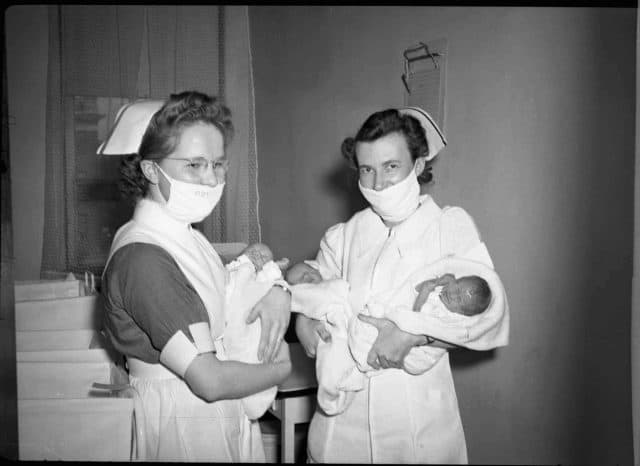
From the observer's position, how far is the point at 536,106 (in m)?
1.29

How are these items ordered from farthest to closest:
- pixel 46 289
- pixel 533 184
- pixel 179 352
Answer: pixel 46 289
pixel 533 184
pixel 179 352

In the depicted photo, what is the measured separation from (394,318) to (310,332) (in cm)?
17

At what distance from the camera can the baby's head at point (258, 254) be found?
1320 mm

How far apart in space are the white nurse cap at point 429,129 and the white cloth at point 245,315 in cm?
40

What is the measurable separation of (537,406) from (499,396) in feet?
0.26

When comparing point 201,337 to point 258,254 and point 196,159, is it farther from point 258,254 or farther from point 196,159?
point 196,159

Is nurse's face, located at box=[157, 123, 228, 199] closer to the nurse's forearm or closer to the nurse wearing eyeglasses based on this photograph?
the nurse wearing eyeglasses

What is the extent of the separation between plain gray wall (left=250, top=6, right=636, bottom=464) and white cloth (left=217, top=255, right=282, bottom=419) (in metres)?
0.09

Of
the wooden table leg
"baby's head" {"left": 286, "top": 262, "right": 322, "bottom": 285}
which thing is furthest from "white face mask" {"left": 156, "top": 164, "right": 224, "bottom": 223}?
the wooden table leg

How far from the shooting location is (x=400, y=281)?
4.16 ft

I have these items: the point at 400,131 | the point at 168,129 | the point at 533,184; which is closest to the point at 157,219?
the point at 168,129

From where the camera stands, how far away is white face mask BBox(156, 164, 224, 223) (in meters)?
1.23

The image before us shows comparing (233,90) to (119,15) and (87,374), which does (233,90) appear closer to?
(119,15)

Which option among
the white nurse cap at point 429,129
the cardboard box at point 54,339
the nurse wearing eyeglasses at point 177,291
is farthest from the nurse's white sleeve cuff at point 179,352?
the white nurse cap at point 429,129
